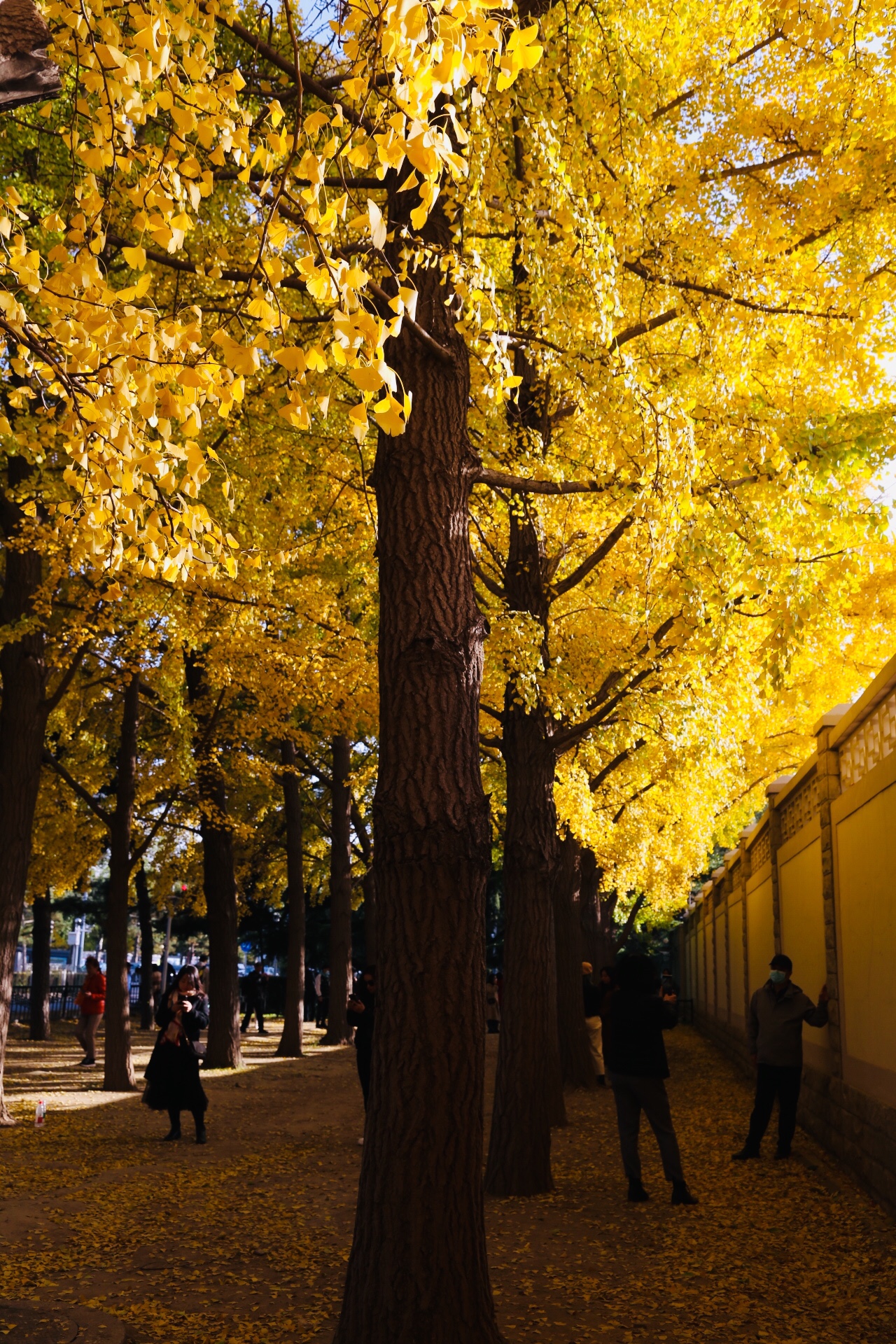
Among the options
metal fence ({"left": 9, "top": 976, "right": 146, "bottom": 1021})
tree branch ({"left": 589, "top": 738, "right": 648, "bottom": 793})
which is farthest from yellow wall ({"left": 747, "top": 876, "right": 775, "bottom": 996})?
metal fence ({"left": 9, "top": 976, "right": 146, "bottom": 1021})

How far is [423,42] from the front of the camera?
3.04m

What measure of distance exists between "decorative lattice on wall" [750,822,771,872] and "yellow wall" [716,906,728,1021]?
564 cm

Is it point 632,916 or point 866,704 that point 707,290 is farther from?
point 632,916

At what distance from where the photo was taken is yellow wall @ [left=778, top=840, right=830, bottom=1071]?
11.0 m

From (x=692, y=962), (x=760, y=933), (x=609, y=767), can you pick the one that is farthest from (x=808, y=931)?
(x=692, y=962)

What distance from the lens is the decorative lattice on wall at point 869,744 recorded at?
805 centimetres

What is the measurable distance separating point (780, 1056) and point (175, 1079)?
559 cm

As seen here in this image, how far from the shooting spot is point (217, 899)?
60.0 ft

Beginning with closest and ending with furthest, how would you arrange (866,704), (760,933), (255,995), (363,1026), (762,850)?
1. (866,704)
2. (363,1026)
3. (762,850)
4. (760,933)
5. (255,995)

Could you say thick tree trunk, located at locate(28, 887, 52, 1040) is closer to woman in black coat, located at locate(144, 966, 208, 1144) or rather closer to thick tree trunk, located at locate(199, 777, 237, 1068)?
thick tree trunk, located at locate(199, 777, 237, 1068)

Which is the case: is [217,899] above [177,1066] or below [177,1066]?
above

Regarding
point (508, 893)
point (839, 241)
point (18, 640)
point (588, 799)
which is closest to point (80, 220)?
point (839, 241)

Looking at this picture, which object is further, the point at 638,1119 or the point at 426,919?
the point at 638,1119

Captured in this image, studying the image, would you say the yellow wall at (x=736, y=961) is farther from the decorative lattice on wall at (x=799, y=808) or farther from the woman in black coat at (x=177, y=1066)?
the woman in black coat at (x=177, y=1066)
